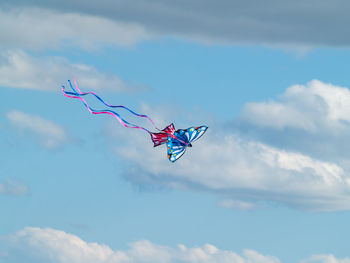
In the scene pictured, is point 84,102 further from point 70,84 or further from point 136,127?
point 136,127

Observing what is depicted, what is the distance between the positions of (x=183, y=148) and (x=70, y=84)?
33.4 metres

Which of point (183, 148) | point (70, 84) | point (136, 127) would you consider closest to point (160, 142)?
point (183, 148)

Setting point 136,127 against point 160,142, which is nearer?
point 136,127

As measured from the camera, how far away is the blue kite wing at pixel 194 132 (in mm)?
111731

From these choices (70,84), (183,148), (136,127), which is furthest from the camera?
(183,148)

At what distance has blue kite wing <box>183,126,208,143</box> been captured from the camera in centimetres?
11173

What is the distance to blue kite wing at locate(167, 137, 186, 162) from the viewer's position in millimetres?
109812

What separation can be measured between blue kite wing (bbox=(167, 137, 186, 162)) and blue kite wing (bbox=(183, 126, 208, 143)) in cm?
287

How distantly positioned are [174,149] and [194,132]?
23.6ft

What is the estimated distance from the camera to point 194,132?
112 meters

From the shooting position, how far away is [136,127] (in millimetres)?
93188

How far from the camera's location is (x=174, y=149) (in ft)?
364

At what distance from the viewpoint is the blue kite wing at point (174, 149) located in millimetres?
109812

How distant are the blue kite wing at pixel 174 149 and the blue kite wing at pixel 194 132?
9.42 feet
